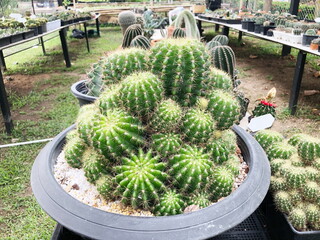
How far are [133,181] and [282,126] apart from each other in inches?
133

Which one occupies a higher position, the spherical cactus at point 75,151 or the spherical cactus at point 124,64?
the spherical cactus at point 124,64

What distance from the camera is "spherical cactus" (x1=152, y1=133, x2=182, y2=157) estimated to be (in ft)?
3.91

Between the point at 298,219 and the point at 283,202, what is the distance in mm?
114

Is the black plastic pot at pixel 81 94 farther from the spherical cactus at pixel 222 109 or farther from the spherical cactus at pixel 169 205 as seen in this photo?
the spherical cactus at pixel 169 205

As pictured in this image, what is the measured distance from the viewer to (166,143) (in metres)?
1.20

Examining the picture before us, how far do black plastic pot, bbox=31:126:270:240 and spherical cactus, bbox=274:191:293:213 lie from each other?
47 centimetres

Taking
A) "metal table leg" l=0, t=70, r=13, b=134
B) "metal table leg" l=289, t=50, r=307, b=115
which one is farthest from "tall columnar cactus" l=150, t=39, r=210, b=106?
"metal table leg" l=289, t=50, r=307, b=115

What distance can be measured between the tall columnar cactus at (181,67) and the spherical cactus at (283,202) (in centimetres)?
81

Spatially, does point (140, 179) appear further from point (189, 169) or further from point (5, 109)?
point (5, 109)

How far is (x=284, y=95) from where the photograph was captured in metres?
5.04

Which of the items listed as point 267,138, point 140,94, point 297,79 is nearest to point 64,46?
point 297,79

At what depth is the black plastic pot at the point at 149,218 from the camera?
968 mm

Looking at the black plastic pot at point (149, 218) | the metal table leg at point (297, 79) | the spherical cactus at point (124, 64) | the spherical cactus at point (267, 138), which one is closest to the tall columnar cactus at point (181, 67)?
the spherical cactus at point (124, 64)

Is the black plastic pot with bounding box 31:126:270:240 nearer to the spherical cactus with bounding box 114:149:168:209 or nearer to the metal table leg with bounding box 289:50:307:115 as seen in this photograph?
the spherical cactus with bounding box 114:149:168:209
